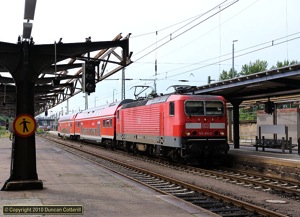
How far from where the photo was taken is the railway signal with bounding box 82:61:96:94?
429 inches

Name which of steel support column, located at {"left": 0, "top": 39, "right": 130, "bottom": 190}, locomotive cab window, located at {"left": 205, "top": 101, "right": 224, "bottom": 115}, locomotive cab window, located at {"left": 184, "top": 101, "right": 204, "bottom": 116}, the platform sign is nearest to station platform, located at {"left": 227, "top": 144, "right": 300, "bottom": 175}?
locomotive cab window, located at {"left": 205, "top": 101, "right": 224, "bottom": 115}

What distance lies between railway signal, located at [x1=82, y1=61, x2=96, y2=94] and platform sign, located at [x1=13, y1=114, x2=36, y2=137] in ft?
5.81

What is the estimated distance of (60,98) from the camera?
34219 millimetres

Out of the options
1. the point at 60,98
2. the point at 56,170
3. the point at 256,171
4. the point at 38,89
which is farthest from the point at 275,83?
the point at 60,98

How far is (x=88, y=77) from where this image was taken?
1100 cm

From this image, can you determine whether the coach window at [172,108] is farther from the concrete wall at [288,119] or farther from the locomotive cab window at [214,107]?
the concrete wall at [288,119]

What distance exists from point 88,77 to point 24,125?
221 cm

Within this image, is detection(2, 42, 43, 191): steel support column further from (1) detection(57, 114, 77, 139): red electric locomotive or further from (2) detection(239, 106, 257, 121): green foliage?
(2) detection(239, 106, 257, 121): green foliage

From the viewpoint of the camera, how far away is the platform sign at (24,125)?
9.69 metres

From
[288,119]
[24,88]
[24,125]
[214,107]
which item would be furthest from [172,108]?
[288,119]

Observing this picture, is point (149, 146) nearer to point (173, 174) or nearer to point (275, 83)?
point (173, 174)

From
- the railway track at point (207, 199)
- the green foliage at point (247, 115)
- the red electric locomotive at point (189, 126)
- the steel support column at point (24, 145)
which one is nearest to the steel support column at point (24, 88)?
the steel support column at point (24, 145)

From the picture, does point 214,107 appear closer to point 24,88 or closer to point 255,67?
point 24,88

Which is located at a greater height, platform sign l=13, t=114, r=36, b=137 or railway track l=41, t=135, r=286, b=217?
platform sign l=13, t=114, r=36, b=137
